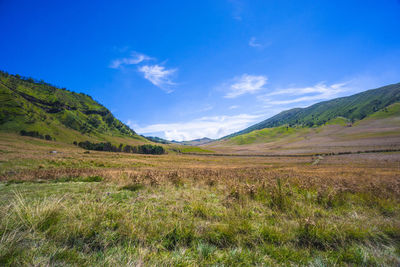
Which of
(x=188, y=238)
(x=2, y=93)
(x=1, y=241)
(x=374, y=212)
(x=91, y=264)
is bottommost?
(x=374, y=212)

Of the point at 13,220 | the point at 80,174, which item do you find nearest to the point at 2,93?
the point at 80,174

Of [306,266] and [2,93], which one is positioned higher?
[2,93]

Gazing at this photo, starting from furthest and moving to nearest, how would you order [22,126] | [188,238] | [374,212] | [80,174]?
[22,126], [80,174], [374,212], [188,238]

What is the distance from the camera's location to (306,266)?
234cm

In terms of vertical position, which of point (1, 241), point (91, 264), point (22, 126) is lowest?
point (91, 264)

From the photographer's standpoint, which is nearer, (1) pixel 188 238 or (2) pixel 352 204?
(1) pixel 188 238

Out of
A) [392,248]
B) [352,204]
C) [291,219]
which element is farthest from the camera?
[352,204]

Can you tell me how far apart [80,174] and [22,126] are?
147608 millimetres

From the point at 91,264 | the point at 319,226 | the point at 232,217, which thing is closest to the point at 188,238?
the point at 232,217

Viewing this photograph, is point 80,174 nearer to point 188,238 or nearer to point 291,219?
point 188,238

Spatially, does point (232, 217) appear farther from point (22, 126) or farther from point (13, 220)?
point (22, 126)

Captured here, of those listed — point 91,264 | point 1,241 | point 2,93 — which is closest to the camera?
point 91,264

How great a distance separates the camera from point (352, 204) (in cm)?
507

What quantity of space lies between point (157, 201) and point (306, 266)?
4259mm
